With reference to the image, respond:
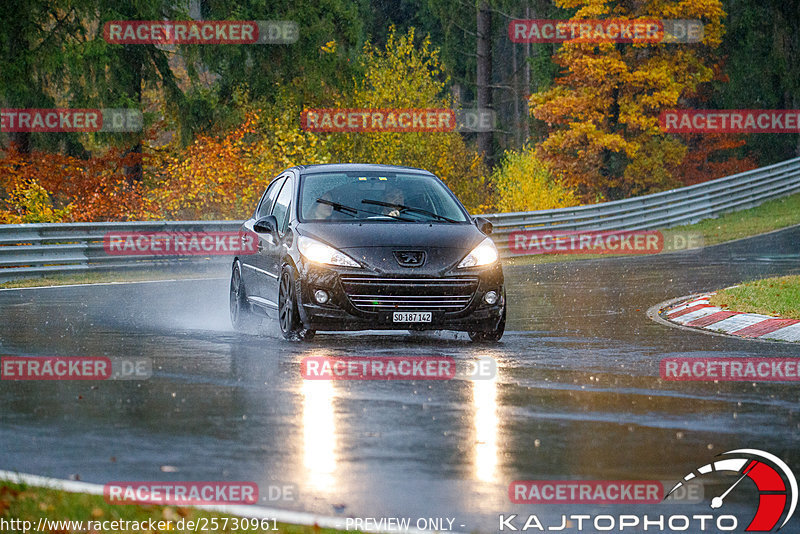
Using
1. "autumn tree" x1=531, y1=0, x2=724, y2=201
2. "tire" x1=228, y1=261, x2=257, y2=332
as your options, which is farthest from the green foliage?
"autumn tree" x1=531, y1=0, x2=724, y2=201

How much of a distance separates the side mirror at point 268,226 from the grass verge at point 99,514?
8.40 m

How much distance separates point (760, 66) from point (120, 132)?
30.9 meters

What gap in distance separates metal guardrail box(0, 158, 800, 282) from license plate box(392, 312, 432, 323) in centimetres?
1265

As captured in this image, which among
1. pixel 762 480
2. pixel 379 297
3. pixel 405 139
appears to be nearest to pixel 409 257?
pixel 379 297

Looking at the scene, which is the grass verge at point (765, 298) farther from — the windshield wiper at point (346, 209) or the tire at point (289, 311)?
the tire at point (289, 311)

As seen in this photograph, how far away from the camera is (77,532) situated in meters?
6.55

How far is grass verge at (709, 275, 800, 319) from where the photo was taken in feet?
56.0

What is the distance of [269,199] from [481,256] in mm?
3730

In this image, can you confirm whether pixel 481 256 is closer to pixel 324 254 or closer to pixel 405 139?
pixel 324 254

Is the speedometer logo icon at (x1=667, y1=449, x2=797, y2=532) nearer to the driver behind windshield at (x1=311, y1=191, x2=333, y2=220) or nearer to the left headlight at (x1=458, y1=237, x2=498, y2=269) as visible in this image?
the left headlight at (x1=458, y1=237, x2=498, y2=269)

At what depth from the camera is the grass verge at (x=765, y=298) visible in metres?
17.1

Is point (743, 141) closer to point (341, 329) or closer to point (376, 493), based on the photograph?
point (341, 329)

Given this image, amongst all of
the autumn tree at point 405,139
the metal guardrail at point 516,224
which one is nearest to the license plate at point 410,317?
Answer: the metal guardrail at point 516,224

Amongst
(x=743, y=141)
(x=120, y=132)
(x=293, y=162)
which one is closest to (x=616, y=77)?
(x=743, y=141)
